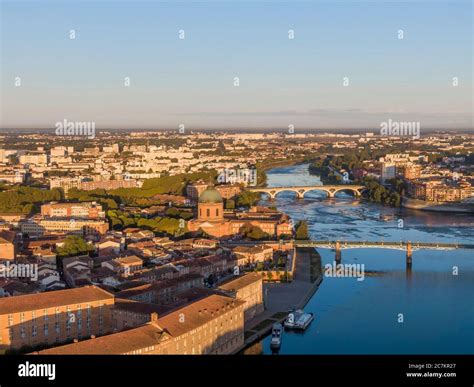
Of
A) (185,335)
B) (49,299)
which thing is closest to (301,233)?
(49,299)

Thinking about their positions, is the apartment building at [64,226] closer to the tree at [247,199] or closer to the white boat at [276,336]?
the tree at [247,199]

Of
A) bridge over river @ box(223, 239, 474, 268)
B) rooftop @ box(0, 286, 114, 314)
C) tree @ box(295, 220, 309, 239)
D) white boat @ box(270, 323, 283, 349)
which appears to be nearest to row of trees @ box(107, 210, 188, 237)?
bridge over river @ box(223, 239, 474, 268)

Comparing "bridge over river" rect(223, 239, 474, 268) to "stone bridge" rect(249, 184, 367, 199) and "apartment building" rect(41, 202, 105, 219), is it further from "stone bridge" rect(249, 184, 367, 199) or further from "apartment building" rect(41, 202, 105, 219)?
"stone bridge" rect(249, 184, 367, 199)

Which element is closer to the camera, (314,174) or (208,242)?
(208,242)

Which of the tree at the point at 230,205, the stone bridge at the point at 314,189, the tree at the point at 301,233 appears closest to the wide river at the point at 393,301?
the tree at the point at 301,233
